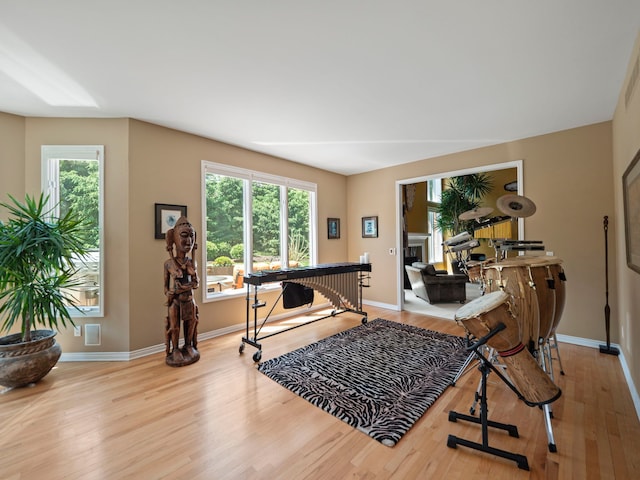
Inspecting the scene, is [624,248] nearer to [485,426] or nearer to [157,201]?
[485,426]

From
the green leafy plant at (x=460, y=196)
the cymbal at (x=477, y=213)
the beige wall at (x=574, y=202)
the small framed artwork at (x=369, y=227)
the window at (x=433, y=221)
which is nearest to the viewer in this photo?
the cymbal at (x=477, y=213)

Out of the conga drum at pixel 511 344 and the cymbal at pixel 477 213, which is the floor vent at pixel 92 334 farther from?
the cymbal at pixel 477 213

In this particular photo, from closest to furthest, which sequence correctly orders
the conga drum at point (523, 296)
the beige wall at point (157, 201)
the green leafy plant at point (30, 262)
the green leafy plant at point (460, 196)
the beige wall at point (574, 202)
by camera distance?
1. the conga drum at point (523, 296)
2. the green leafy plant at point (30, 262)
3. the beige wall at point (157, 201)
4. the beige wall at point (574, 202)
5. the green leafy plant at point (460, 196)

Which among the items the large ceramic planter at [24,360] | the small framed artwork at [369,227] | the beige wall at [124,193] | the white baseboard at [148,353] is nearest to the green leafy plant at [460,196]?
the small framed artwork at [369,227]

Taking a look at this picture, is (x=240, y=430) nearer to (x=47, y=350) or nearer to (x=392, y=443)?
(x=392, y=443)

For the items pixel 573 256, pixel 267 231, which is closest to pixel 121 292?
pixel 267 231

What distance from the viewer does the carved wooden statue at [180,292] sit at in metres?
2.93

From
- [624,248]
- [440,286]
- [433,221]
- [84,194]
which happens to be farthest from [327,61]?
[433,221]

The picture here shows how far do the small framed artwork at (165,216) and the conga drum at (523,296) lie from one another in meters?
3.42

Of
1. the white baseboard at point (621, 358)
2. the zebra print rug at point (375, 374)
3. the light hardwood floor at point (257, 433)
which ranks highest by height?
the white baseboard at point (621, 358)

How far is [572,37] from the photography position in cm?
190

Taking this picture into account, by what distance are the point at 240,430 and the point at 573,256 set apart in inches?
162

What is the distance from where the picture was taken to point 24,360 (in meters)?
2.40

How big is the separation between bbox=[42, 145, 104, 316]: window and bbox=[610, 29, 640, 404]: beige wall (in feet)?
15.9
